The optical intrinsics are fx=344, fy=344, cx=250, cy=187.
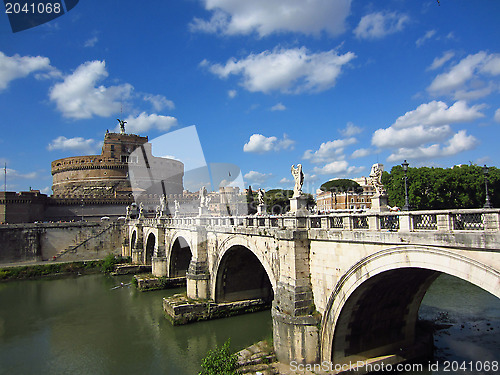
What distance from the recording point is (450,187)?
113ft

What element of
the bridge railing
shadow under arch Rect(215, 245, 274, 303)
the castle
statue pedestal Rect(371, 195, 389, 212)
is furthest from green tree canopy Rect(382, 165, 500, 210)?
the castle

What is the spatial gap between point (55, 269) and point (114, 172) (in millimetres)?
27930

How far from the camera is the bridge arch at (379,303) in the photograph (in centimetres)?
875

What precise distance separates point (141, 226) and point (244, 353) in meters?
30.0

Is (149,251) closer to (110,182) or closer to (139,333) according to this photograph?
(139,333)

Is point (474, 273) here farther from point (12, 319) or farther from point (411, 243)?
point (12, 319)

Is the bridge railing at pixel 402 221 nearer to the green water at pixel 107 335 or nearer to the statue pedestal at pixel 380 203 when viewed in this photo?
the statue pedestal at pixel 380 203

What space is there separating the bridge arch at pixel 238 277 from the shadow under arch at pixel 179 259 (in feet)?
30.4

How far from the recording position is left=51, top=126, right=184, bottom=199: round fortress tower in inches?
2472

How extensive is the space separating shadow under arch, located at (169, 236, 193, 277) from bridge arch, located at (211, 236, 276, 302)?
364 inches

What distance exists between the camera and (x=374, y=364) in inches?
482

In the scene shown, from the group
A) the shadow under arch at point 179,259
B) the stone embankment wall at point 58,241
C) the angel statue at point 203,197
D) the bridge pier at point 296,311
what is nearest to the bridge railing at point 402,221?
the bridge pier at point 296,311

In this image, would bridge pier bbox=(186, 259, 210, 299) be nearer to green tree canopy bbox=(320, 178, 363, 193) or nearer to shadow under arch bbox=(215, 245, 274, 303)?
shadow under arch bbox=(215, 245, 274, 303)

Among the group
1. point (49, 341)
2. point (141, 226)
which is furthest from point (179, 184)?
point (49, 341)
